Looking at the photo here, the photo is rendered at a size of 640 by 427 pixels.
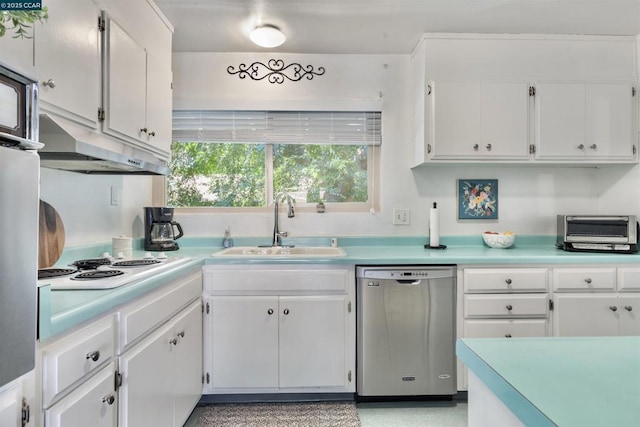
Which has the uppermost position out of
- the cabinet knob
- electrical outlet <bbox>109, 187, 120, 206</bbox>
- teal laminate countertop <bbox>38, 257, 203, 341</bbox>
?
the cabinet knob

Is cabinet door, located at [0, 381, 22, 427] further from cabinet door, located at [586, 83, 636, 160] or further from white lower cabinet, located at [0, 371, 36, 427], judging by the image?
cabinet door, located at [586, 83, 636, 160]

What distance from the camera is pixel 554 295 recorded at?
1.95 m

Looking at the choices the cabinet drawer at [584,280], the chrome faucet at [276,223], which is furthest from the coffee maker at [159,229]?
the cabinet drawer at [584,280]

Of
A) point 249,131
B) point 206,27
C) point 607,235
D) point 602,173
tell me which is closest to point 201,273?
point 249,131

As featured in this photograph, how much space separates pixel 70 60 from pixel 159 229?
1159 millimetres

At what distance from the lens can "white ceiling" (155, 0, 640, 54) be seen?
1912 millimetres

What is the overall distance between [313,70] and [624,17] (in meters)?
2.00

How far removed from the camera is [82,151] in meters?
1.14

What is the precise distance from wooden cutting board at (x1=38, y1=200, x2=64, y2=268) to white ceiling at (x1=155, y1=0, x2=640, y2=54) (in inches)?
51.7

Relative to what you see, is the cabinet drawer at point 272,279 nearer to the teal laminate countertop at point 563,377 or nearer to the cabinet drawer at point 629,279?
the teal laminate countertop at point 563,377

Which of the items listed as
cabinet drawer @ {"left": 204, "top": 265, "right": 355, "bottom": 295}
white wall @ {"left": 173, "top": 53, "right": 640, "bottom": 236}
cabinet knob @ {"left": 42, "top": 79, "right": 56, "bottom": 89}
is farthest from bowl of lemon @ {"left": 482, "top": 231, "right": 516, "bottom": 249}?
cabinet knob @ {"left": 42, "top": 79, "right": 56, "bottom": 89}

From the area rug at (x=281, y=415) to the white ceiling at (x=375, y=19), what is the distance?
234 centimetres

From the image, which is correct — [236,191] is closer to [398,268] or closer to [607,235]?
[398,268]

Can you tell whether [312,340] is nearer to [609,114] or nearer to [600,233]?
[600,233]
